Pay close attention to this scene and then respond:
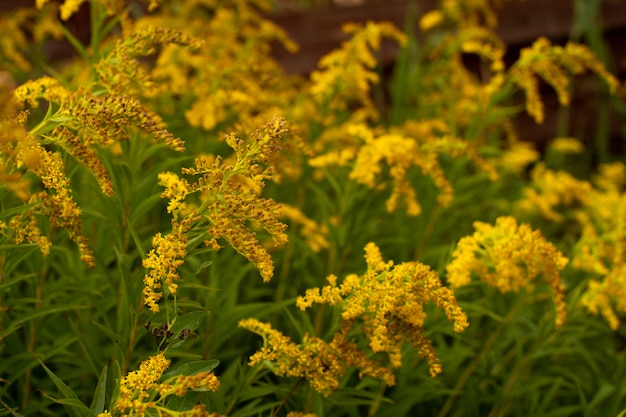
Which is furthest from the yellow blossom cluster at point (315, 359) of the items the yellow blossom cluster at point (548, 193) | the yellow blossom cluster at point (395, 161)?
the yellow blossom cluster at point (548, 193)

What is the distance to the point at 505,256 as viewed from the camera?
1.59 metres

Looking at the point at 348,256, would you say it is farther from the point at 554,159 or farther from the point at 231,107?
the point at 554,159

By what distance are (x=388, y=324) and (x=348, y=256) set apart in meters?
0.74

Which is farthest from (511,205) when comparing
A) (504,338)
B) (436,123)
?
(504,338)

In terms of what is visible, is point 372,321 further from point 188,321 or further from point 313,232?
point 313,232

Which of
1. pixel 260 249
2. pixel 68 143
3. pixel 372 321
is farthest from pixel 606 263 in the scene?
pixel 68 143

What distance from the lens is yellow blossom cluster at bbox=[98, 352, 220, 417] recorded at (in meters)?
1.10

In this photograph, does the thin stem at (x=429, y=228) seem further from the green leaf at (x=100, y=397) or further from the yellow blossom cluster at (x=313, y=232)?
the green leaf at (x=100, y=397)

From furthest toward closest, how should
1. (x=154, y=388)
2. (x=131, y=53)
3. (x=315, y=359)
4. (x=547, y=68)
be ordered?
(x=547, y=68) < (x=131, y=53) < (x=315, y=359) < (x=154, y=388)

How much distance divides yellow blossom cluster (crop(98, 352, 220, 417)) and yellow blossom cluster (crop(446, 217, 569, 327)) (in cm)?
67

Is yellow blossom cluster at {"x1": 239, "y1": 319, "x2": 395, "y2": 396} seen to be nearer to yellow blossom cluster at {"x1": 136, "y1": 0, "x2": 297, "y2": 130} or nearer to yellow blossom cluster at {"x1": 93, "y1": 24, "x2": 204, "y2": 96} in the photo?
yellow blossom cluster at {"x1": 93, "y1": 24, "x2": 204, "y2": 96}

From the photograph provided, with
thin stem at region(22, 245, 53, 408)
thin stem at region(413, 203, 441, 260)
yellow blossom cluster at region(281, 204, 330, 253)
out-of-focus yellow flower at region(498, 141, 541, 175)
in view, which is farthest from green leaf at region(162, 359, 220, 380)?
out-of-focus yellow flower at region(498, 141, 541, 175)

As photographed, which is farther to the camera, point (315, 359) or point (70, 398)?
point (315, 359)

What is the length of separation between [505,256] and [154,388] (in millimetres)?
808
